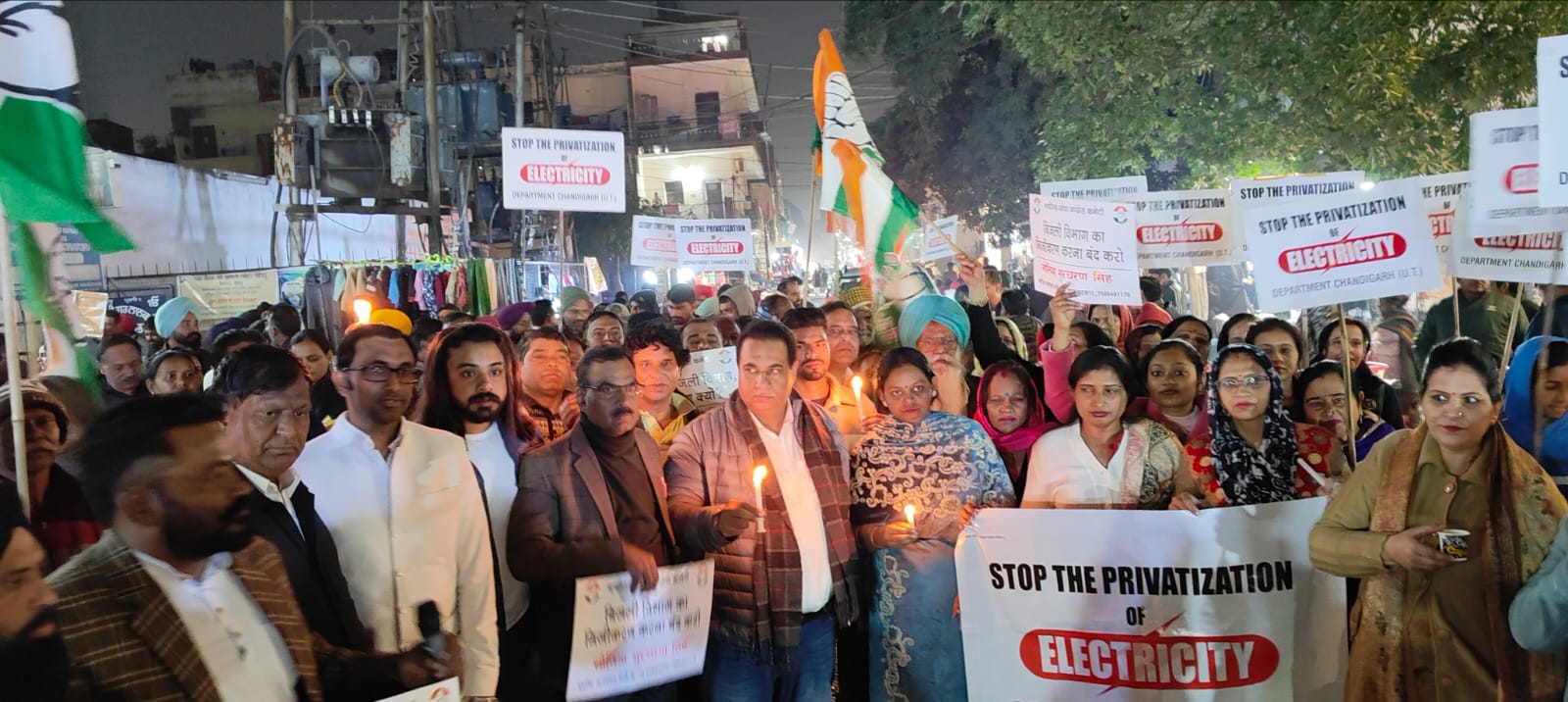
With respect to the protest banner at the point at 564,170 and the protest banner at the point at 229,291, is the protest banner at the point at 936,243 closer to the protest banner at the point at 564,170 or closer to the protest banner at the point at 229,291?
the protest banner at the point at 564,170

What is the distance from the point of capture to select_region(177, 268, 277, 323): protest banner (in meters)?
14.3

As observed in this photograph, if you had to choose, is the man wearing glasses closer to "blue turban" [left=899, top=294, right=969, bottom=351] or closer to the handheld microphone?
the handheld microphone

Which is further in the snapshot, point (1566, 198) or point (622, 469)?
point (1566, 198)

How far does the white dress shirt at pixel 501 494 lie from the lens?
3.66 meters

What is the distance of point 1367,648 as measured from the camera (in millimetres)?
3336

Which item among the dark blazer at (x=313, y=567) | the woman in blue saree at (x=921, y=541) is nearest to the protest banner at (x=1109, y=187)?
the woman in blue saree at (x=921, y=541)

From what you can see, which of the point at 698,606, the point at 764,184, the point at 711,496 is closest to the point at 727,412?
the point at 711,496

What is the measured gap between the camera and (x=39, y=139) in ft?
9.62

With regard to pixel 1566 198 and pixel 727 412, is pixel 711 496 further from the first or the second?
pixel 1566 198

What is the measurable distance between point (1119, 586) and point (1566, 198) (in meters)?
2.68

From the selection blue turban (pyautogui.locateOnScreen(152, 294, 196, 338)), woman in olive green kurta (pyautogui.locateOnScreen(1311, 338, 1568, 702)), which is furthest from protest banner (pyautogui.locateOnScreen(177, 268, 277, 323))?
woman in olive green kurta (pyautogui.locateOnScreen(1311, 338, 1568, 702))

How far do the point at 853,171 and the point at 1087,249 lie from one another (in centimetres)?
195

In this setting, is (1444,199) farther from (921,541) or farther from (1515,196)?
(921,541)

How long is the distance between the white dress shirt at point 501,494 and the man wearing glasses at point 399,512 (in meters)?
0.45
